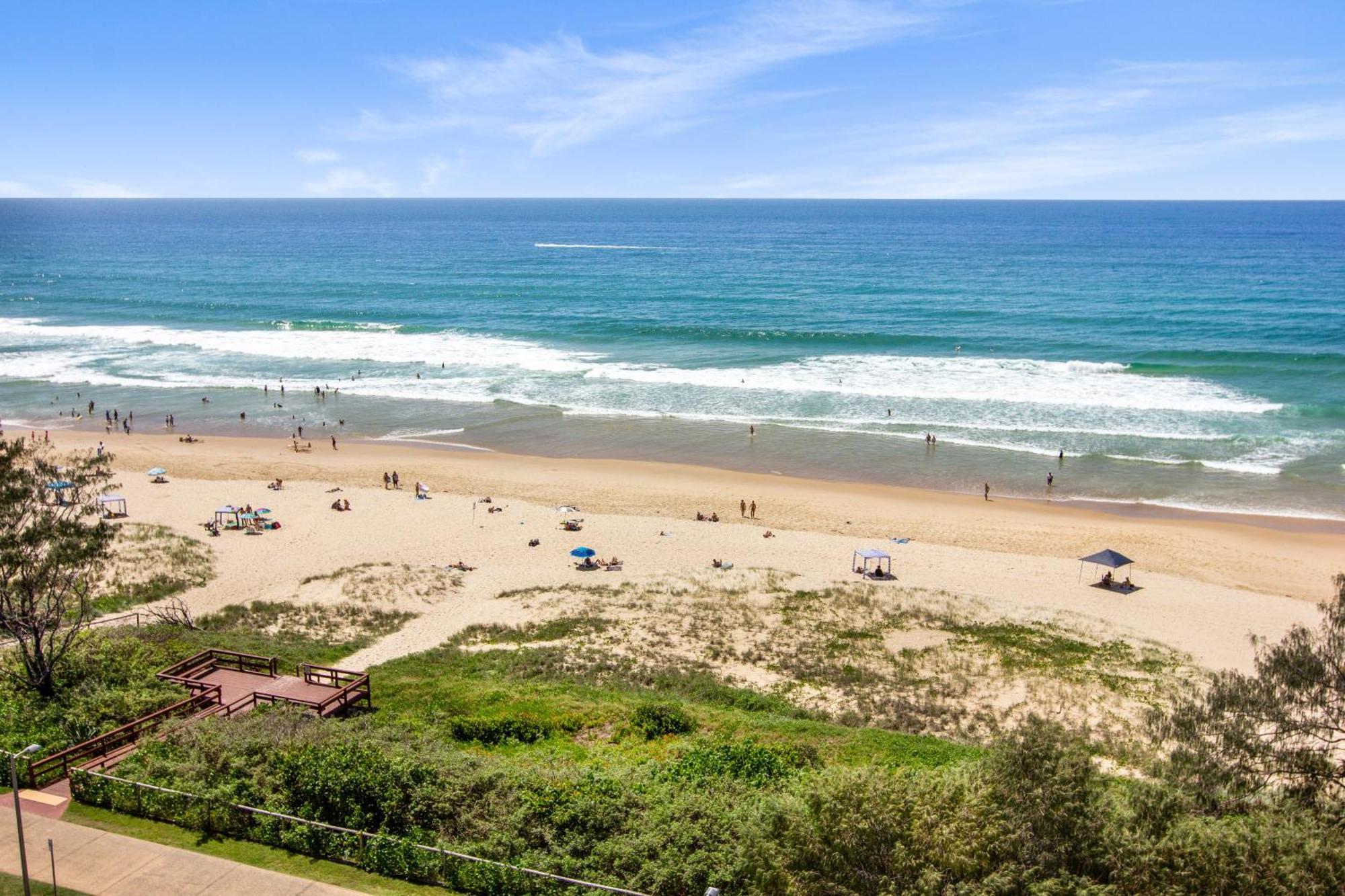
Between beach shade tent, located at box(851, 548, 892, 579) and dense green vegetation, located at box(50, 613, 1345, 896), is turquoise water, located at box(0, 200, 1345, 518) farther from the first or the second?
dense green vegetation, located at box(50, 613, 1345, 896)

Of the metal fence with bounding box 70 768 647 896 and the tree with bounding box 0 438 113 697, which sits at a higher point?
the tree with bounding box 0 438 113 697

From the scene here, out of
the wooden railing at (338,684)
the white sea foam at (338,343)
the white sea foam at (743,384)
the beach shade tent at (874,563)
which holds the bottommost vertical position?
the beach shade tent at (874,563)

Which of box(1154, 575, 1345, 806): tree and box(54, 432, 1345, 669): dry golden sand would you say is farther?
box(54, 432, 1345, 669): dry golden sand

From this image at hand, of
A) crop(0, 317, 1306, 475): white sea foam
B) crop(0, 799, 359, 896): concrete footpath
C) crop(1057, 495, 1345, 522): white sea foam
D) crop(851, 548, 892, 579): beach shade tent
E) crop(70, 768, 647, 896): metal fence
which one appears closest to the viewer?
crop(0, 799, 359, 896): concrete footpath

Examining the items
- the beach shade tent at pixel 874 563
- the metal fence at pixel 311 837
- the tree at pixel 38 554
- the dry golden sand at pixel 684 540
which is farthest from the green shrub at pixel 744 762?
the beach shade tent at pixel 874 563

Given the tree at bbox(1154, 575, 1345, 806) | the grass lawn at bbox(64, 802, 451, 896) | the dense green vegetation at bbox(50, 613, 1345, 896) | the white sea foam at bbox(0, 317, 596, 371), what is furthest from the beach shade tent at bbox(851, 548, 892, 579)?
the white sea foam at bbox(0, 317, 596, 371)

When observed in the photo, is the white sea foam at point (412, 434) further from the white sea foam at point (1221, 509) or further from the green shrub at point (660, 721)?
the green shrub at point (660, 721)
